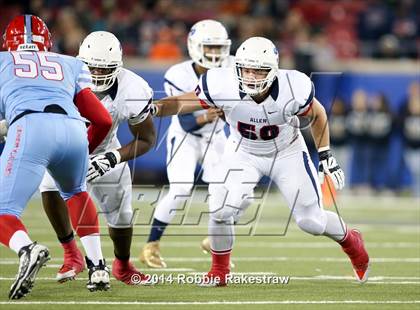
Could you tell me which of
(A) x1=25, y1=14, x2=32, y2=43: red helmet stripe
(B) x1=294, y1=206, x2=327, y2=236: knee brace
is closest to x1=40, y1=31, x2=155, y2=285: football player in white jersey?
Answer: (A) x1=25, y1=14, x2=32, y2=43: red helmet stripe

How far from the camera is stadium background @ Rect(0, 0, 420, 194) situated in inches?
500

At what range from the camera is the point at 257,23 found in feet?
44.7

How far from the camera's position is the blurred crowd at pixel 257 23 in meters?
12.9

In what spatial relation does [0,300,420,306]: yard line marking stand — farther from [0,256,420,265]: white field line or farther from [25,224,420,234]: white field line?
[25,224,420,234]: white field line

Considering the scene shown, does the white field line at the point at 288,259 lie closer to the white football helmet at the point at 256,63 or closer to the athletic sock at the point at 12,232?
the white football helmet at the point at 256,63

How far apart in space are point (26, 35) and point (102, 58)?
0.57 m

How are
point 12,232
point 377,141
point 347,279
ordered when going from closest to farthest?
point 12,232
point 347,279
point 377,141

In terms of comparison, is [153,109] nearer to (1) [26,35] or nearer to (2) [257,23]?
(1) [26,35]

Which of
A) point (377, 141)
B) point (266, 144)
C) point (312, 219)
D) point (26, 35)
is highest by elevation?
point (26, 35)

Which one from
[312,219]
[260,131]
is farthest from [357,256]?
[260,131]

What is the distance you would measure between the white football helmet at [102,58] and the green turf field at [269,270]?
1.17 meters

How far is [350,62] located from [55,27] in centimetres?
392

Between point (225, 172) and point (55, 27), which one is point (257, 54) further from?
point (55, 27)

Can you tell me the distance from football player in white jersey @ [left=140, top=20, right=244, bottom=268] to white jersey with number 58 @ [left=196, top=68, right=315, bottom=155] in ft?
3.53
